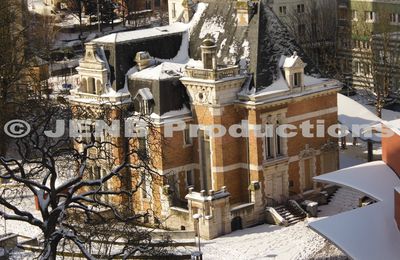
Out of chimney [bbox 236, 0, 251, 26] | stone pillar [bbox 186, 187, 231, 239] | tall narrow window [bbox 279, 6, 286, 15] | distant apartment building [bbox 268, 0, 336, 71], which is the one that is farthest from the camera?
tall narrow window [bbox 279, 6, 286, 15]

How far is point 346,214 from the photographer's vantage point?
30.1m

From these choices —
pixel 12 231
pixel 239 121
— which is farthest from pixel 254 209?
pixel 12 231

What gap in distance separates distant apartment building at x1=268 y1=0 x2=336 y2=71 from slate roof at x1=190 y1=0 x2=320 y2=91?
23813 mm

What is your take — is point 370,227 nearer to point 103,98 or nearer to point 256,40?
point 256,40

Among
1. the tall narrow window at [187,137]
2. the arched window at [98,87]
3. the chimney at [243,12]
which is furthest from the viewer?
the arched window at [98,87]

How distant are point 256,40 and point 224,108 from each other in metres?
3.32

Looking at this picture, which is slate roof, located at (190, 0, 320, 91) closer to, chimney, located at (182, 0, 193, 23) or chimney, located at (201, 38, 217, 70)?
chimney, located at (182, 0, 193, 23)

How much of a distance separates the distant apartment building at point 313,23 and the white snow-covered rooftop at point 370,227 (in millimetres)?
Result: 33718

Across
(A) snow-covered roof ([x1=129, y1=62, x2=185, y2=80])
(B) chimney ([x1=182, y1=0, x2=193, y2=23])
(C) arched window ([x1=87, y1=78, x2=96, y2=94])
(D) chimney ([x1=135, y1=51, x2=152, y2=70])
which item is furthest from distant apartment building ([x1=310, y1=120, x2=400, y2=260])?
(B) chimney ([x1=182, y1=0, x2=193, y2=23])

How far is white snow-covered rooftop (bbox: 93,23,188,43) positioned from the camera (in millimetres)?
42906

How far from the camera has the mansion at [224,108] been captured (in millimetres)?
39875

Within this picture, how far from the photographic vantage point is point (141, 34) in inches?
1737

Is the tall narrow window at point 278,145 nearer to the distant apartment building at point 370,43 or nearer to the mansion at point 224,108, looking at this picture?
the mansion at point 224,108

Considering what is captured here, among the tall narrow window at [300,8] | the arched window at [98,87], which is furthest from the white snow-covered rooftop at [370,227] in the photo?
the tall narrow window at [300,8]
